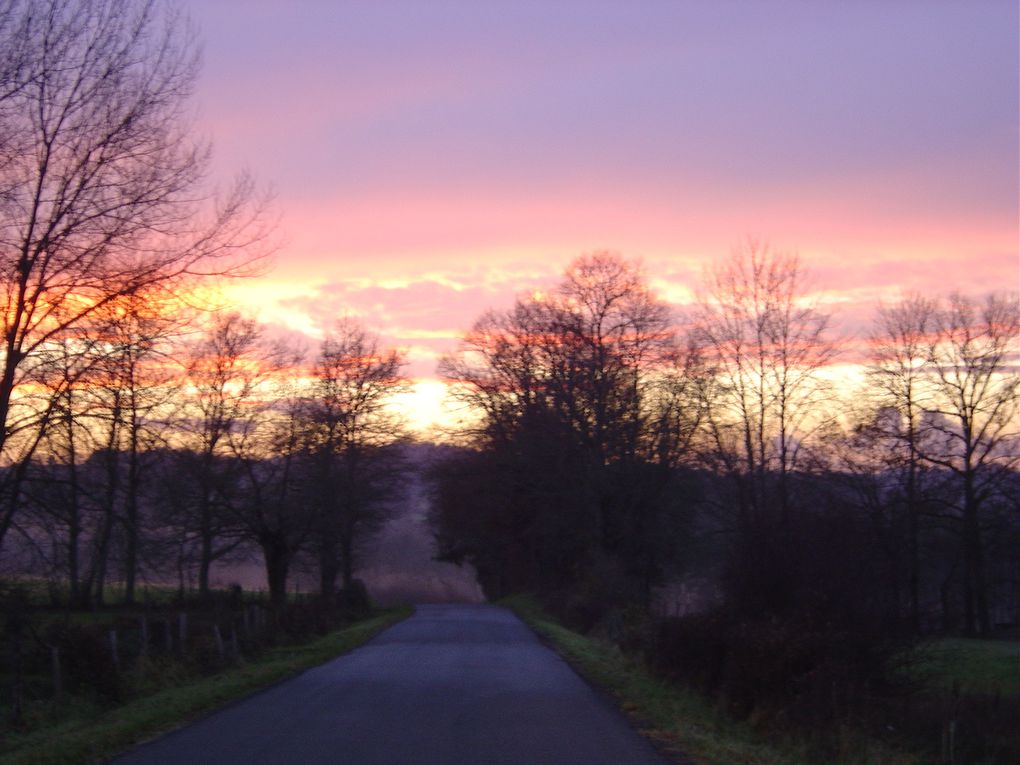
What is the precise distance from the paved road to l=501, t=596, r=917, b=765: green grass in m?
0.45

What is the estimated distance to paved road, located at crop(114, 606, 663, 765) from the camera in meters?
11.0

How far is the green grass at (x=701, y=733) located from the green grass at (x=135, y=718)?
6260mm

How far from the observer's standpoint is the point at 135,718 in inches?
556

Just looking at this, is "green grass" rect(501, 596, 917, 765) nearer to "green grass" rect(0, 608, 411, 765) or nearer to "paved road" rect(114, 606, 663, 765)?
"paved road" rect(114, 606, 663, 765)

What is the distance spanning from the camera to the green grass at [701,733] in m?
12.1

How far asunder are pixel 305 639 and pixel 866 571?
1753cm

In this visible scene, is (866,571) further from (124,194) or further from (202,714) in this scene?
(124,194)

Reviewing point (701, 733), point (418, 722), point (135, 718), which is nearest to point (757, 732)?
point (701, 733)

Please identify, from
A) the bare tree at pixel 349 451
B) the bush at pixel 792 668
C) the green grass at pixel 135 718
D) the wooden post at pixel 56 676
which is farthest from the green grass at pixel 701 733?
the bare tree at pixel 349 451

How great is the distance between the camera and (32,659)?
1981cm

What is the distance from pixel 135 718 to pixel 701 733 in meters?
7.62

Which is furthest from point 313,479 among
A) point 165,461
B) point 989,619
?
point 989,619

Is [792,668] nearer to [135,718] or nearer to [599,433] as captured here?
[135,718]

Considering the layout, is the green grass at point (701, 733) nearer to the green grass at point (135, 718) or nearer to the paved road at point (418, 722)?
the paved road at point (418, 722)
